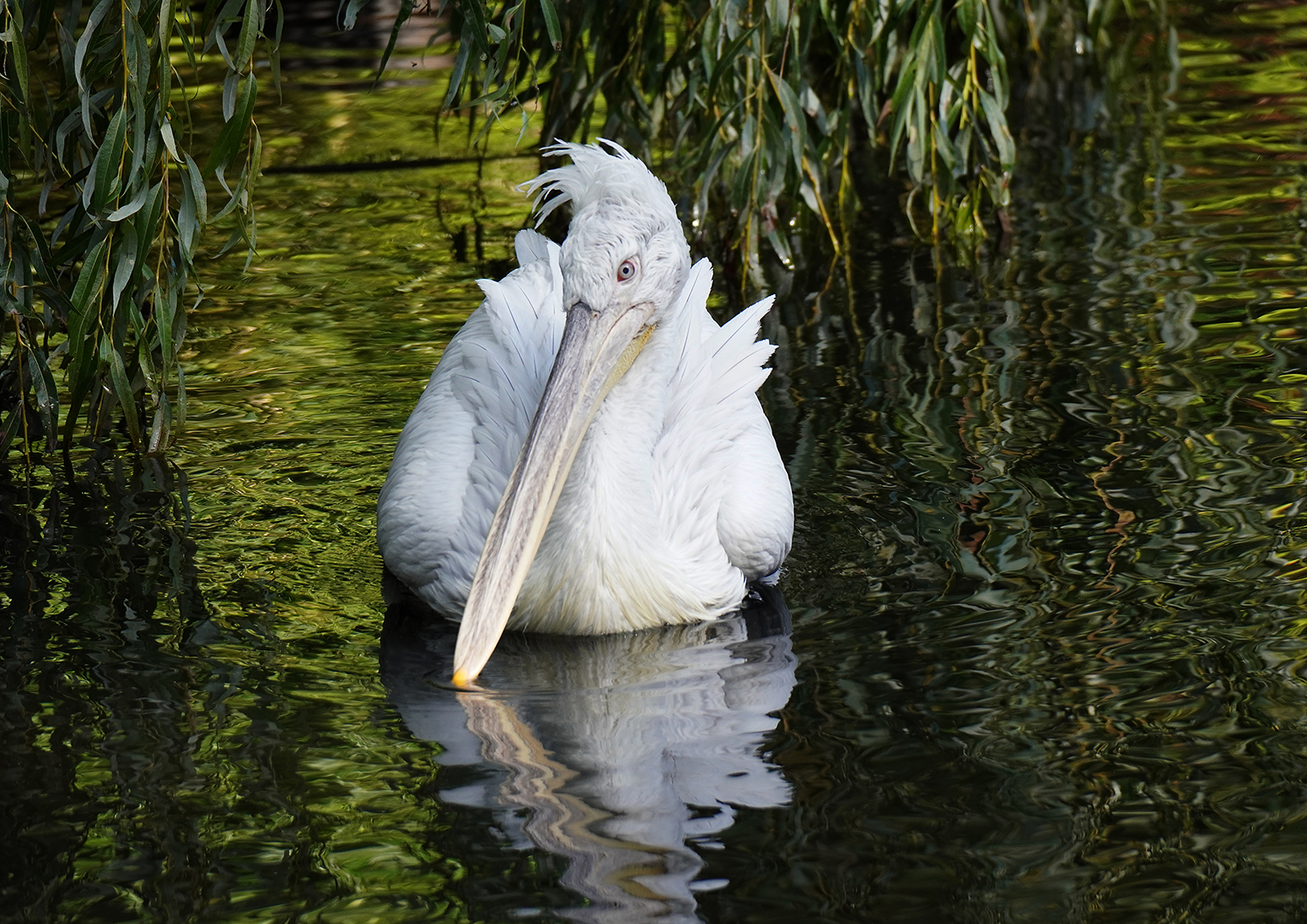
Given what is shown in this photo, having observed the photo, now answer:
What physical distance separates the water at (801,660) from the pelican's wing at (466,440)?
0.19m

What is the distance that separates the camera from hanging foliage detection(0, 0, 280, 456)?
4430 mm

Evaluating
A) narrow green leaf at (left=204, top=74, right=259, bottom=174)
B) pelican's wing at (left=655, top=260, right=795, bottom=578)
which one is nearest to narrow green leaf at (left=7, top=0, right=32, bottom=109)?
narrow green leaf at (left=204, top=74, right=259, bottom=174)

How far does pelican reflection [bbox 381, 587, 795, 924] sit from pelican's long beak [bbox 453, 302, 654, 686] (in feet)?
0.52

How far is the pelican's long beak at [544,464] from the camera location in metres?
4.05

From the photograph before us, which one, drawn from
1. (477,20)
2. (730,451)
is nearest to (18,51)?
(477,20)

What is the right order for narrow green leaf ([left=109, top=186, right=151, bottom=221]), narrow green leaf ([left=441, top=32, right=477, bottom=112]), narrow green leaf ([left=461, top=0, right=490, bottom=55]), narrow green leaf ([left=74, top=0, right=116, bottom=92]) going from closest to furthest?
narrow green leaf ([left=74, top=0, right=116, bottom=92]) < narrow green leaf ([left=109, top=186, right=151, bottom=221]) < narrow green leaf ([left=461, top=0, right=490, bottom=55]) < narrow green leaf ([left=441, top=32, right=477, bottom=112])

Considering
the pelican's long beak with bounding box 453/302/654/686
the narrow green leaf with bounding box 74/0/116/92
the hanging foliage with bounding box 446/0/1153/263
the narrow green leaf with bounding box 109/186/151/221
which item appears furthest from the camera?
the hanging foliage with bounding box 446/0/1153/263

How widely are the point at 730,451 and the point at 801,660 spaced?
0.83 m

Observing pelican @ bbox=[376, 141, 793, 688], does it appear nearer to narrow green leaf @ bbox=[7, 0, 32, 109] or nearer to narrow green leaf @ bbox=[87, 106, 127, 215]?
narrow green leaf @ bbox=[87, 106, 127, 215]

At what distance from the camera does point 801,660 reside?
4.21 m

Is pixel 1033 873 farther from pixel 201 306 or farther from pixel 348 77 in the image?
pixel 348 77

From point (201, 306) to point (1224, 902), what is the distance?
517 cm

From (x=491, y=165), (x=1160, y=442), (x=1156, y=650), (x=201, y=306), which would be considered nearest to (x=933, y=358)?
(x=1160, y=442)

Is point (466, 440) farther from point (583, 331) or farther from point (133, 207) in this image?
point (133, 207)
